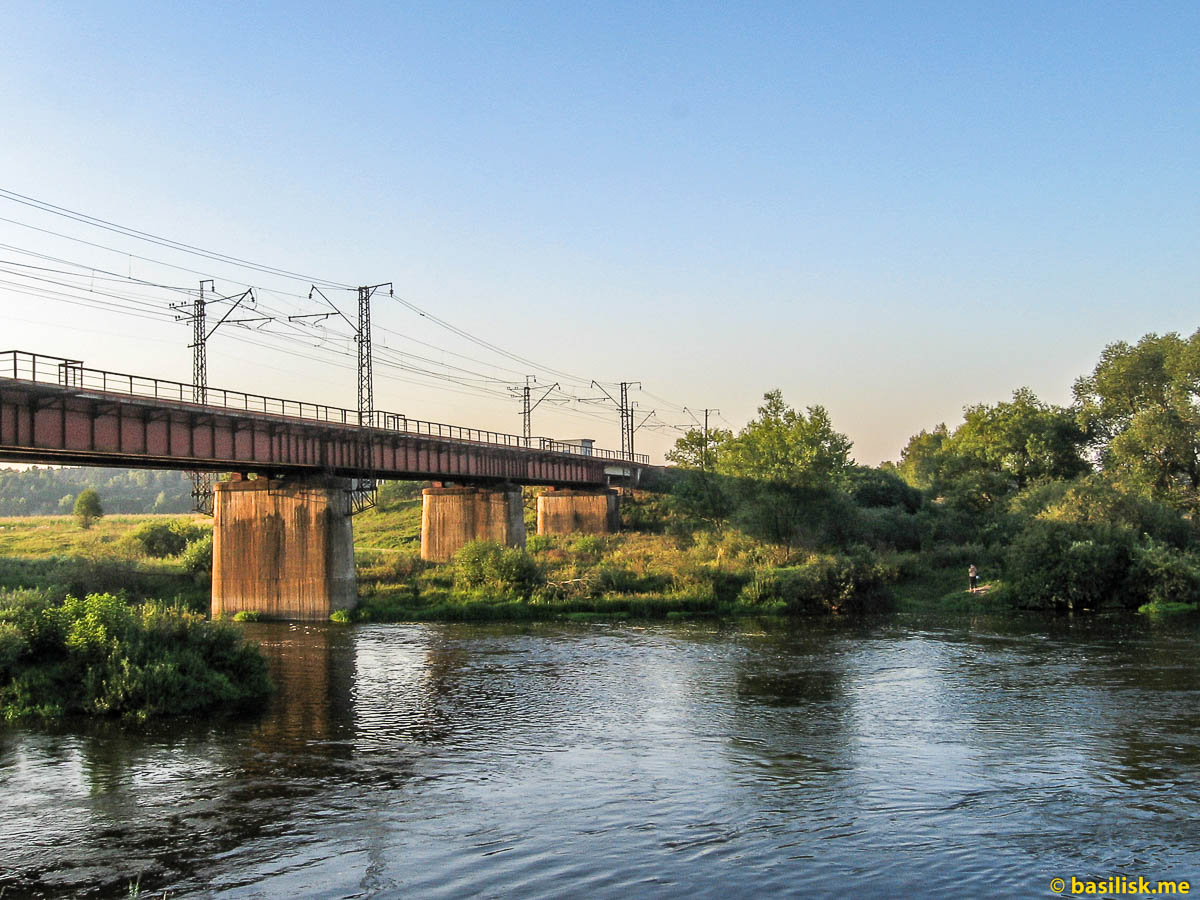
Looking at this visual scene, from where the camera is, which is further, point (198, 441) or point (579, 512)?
point (579, 512)

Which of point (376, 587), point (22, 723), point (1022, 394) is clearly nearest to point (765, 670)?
point (22, 723)

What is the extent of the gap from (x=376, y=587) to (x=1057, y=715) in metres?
39.0

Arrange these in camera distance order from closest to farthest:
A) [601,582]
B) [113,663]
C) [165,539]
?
[113,663] → [601,582] → [165,539]

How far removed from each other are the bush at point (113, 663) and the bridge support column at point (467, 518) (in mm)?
42842

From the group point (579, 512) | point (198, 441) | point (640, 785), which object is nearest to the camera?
point (640, 785)

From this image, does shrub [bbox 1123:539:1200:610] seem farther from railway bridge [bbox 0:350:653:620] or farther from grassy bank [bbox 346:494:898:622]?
railway bridge [bbox 0:350:653:620]

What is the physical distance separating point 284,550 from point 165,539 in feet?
70.0

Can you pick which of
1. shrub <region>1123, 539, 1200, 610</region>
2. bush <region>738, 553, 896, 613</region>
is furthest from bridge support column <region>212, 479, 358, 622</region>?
shrub <region>1123, 539, 1200, 610</region>

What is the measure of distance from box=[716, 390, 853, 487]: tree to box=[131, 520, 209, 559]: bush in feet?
126

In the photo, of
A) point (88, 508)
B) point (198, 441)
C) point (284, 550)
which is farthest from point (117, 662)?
point (88, 508)

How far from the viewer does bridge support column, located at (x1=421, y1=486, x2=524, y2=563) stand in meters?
73.2

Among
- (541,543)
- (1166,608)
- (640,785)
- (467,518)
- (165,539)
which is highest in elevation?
(467,518)

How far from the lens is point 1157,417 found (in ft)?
238

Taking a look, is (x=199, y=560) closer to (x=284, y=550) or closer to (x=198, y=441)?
(x=284, y=550)
